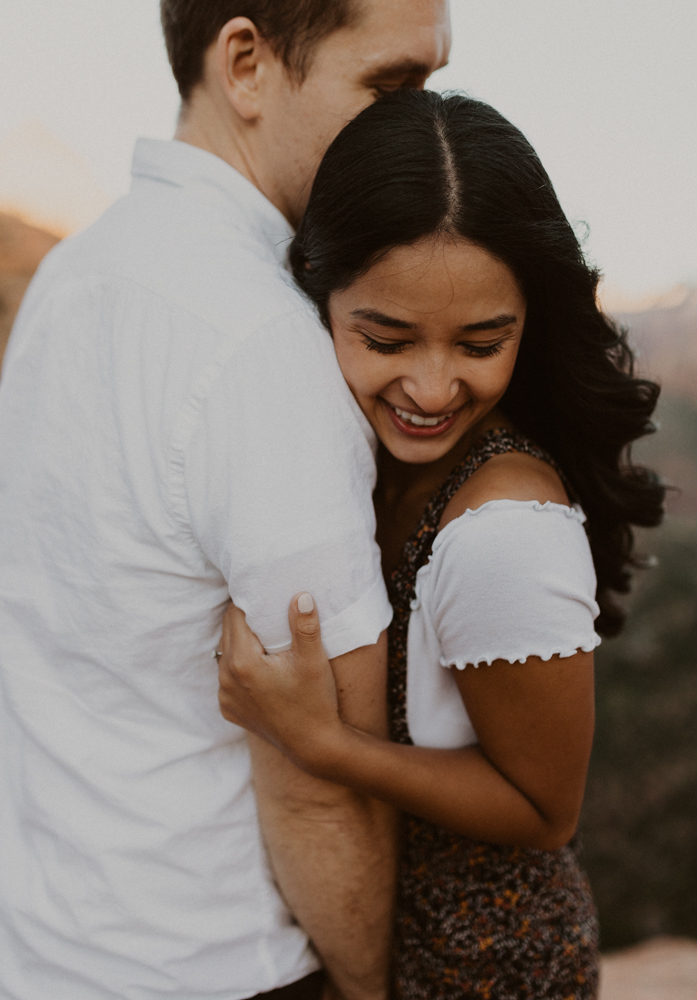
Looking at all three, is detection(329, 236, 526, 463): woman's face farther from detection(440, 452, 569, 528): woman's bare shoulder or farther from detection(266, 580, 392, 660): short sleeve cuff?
detection(266, 580, 392, 660): short sleeve cuff

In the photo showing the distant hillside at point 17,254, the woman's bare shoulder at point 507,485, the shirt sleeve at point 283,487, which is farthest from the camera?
the distant hillside at point 17,254

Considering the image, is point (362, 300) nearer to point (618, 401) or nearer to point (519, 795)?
point (618, 401)

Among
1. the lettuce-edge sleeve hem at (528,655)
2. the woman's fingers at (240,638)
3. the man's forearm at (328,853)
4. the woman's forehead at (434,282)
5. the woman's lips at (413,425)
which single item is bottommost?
the man's forearm at (328,853)

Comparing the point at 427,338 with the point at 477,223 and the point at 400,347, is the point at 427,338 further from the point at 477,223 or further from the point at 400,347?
the point at 477,223

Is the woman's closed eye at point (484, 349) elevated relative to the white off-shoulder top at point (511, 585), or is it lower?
elevated

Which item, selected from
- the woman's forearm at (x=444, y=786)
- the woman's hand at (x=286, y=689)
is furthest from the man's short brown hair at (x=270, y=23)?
the woman's forearm at (x=444, y=786)

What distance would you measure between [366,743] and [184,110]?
1129mm

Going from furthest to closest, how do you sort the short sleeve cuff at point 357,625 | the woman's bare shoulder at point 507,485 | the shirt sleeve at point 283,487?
the woman's bare shoulder at point 507,485, the short sleeve cuff at point 357,625, the shirt sleeve at point 283,487

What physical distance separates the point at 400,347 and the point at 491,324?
0.14 meters

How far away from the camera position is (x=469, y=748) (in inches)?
50.8

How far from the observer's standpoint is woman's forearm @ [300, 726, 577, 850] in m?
1.16

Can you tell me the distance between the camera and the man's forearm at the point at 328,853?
1.22 m

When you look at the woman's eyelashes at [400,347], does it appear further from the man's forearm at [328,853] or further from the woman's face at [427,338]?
the man's forearm at [328,853]

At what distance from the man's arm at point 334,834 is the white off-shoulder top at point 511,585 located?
0.12 meters
